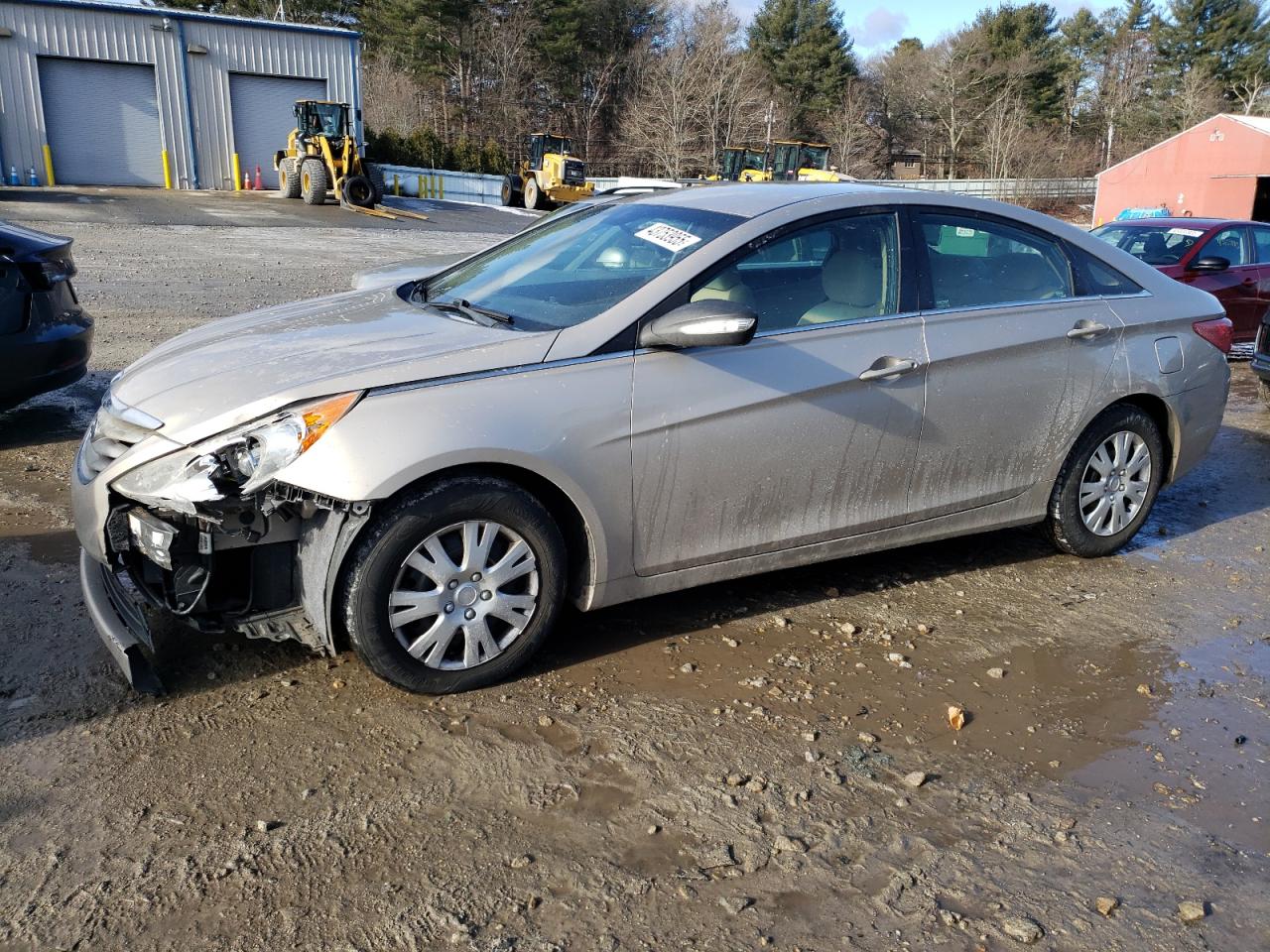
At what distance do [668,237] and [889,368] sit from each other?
3.31ft

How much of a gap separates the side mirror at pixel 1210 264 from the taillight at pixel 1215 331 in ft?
17.5

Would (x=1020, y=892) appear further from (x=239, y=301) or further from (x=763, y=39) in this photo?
(x=763, y=39)

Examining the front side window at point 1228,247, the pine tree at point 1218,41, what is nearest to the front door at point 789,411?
the front side window at point 1228,247

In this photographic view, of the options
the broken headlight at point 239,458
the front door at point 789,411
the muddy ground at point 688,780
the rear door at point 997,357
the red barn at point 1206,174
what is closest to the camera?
the muddy ground at point 688,780

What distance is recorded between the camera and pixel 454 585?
11.1ft

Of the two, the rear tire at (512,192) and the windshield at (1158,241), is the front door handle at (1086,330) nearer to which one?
the windshield at (1158,241)

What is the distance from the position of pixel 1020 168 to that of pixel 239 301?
54.1 meters

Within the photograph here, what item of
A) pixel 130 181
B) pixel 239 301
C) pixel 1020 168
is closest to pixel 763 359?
pixel 239 301

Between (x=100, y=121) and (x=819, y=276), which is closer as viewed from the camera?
(x=819, y=276)

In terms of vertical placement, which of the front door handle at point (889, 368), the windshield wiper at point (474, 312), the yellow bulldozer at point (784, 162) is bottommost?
the front door handle at point (889, 368)

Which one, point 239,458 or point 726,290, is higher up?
point 726,290

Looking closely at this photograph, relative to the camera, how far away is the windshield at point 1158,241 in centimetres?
1070

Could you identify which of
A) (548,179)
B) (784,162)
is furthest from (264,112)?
(784,162)

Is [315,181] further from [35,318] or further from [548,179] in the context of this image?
[35,318]
